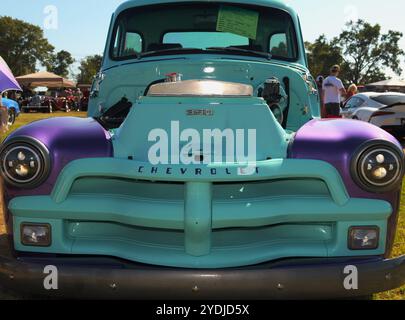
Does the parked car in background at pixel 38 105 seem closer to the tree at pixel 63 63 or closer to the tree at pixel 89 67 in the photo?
the tree at pixel 89 67

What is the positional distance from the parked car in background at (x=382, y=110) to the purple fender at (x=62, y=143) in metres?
9.03

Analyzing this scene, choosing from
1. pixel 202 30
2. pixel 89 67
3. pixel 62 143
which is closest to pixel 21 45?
pixel 89 67

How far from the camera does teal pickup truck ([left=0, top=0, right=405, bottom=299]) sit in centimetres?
204

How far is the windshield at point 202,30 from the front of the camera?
12.5ft

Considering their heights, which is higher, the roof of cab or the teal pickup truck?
the roof of cab

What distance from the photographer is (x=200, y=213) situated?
2092 mm

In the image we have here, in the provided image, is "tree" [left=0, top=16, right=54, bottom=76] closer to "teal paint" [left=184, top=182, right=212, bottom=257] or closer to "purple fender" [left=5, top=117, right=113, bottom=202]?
"purple fender" [left=5, top=117, right=113, bottom=202]

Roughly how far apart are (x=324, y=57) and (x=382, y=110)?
46079 millimetres

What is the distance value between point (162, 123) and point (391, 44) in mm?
58233

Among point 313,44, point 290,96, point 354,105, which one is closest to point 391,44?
point 313,44

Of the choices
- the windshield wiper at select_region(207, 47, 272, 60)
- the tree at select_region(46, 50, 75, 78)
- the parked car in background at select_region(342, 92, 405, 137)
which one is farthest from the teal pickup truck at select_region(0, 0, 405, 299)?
the tree at select_region(46, 50, 75, 78)

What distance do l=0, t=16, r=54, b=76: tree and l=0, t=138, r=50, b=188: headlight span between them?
64789mm

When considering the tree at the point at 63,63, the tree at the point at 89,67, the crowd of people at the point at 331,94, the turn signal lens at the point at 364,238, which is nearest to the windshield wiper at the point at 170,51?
the turn signal lens at the point at 364,238

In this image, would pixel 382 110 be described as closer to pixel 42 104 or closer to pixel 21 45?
pixel 42 104
